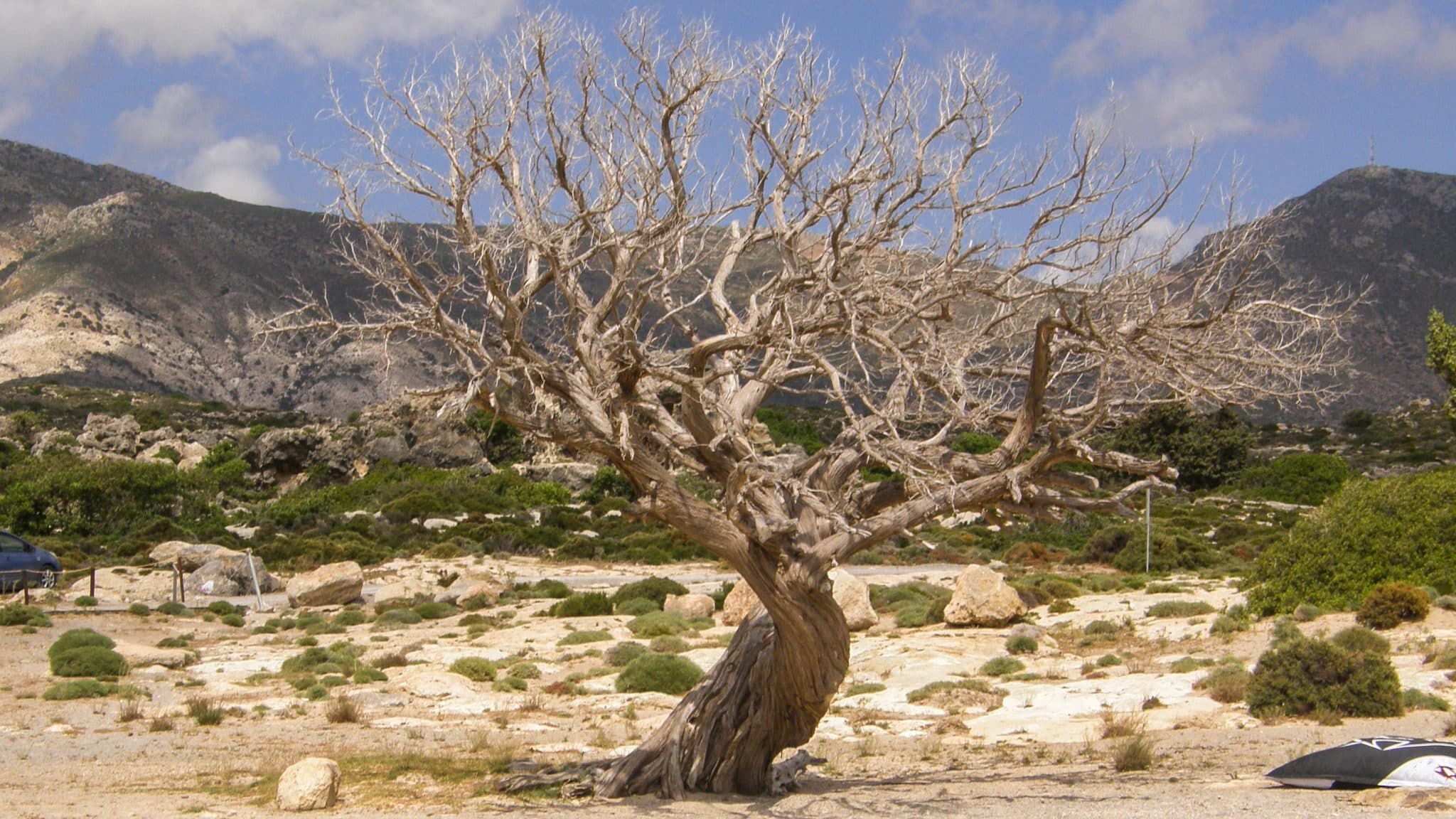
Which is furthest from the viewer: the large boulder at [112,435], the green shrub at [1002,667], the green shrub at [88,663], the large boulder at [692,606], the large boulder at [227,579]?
the large boulder at [112,435]

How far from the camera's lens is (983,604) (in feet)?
66.6

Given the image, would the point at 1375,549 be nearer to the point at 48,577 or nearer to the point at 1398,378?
the point at 48,577

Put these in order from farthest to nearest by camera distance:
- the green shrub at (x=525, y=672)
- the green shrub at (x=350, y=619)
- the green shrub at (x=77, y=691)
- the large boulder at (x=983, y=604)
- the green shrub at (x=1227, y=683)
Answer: the green shrub at (x=350, y=619)
the large boulder at (x=983, y=604)
the green shrub at (x=525, y=672)
the green shrub at (x=77, y=691)
the green shrub at (x=1227, y=683)

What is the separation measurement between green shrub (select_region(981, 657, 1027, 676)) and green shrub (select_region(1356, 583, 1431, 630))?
4414 mm

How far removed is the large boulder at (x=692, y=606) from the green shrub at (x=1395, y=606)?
11.2m

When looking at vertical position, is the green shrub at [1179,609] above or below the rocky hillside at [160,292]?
below

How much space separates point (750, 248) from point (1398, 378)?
86169 mm

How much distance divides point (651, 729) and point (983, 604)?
868cm

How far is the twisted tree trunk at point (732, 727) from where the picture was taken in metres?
8.35

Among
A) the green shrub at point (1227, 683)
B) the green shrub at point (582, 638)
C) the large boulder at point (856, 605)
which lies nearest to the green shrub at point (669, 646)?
the green shrub at point (582, 638)

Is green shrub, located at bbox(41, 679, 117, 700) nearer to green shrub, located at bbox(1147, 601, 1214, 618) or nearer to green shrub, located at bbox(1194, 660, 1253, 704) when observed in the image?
green shrub, located at bbox(1194, 660, 1253, 704)

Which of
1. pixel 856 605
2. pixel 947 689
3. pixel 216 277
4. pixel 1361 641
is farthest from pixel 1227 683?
pixel 216 277

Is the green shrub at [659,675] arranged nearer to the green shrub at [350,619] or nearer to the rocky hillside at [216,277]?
the green shrub at [350,619]

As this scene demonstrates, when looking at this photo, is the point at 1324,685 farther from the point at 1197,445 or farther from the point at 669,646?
the point at 1197,445
